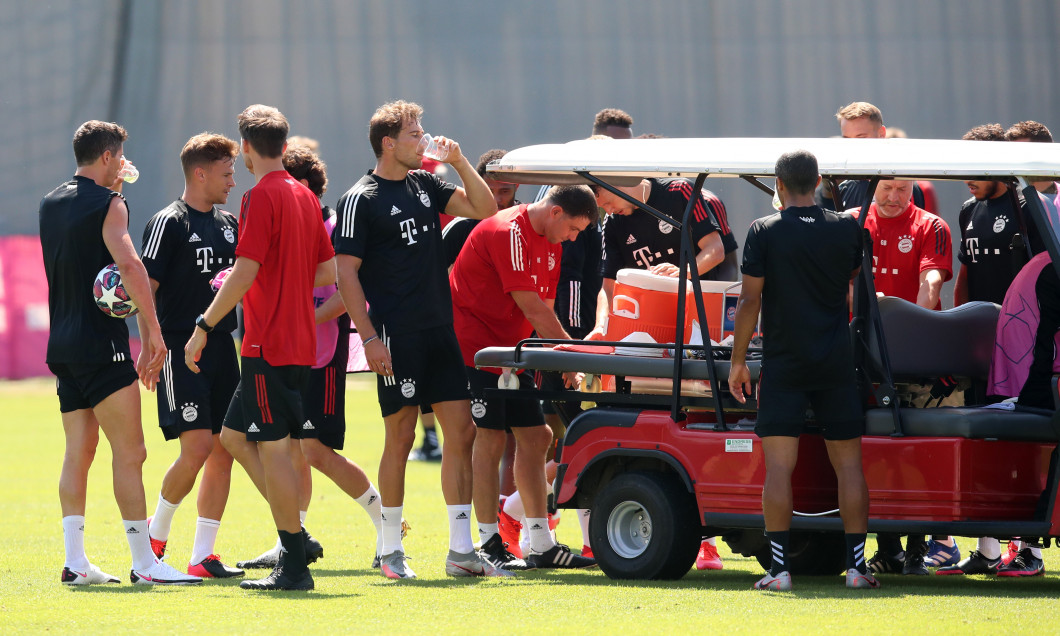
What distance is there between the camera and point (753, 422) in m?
6.89

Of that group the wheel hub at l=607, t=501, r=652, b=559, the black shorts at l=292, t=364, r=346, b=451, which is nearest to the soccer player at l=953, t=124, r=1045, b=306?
the wheel hub at l=607, t=501, r=652, b=559

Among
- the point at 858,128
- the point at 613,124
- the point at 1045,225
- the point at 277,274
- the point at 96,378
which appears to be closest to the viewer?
the point at 1045,225

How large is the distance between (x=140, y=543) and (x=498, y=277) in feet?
7.31

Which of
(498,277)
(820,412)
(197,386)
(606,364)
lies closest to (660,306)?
(606,364)

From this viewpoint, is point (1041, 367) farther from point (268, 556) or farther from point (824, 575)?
point (268, 556)

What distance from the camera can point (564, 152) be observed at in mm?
7215

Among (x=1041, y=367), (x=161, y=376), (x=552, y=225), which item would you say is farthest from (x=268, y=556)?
(x=1041, y=367)

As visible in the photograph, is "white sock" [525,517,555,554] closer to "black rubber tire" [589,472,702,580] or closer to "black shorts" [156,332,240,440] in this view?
"black rubber tire" [589,472,702,580]

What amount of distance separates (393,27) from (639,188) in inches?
529

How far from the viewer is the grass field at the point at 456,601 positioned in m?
5.49

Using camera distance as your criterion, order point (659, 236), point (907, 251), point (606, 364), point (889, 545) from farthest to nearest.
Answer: point (659, 236) → point (907, 251) → point (889, 545) → point (606, 364)

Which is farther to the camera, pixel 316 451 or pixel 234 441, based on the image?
pixel 316 451

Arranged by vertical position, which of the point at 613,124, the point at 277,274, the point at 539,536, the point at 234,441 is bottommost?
the point at 539,536

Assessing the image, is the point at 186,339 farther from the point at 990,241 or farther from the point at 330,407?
the point at 990,241
